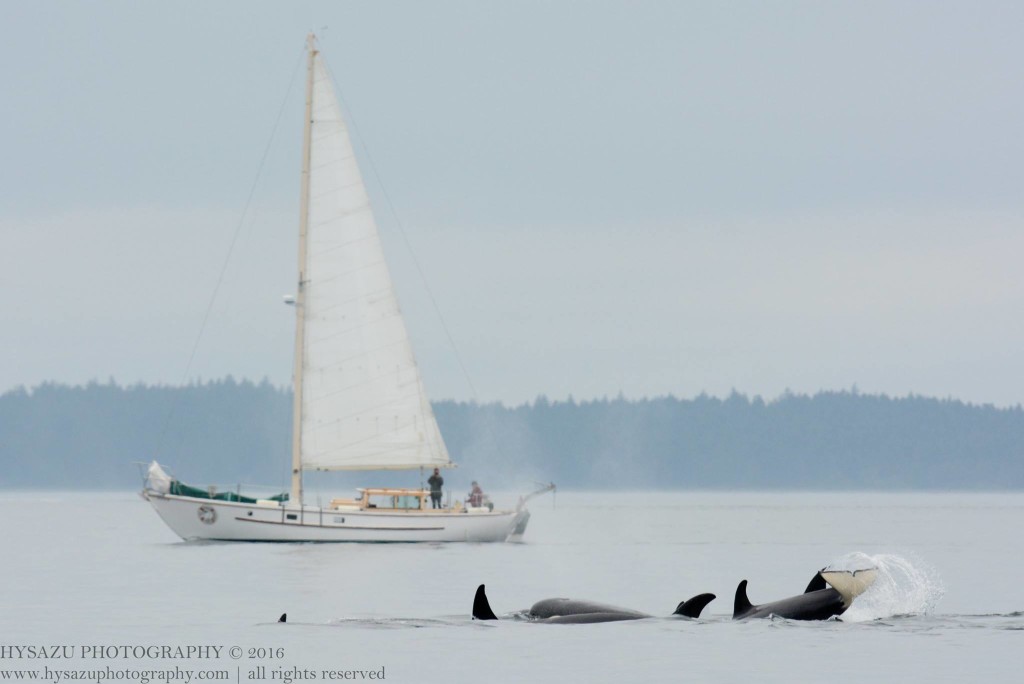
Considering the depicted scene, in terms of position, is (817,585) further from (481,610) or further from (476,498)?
(476,498)

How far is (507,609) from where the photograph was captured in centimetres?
4203

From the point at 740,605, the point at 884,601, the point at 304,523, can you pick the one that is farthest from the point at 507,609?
the point at 304,523

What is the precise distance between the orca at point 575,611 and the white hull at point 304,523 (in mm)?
34814

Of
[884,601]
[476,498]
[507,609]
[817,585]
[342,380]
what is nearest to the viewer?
[817,585]

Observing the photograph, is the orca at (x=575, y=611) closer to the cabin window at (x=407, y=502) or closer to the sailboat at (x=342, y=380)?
the sailboat at (x=342, y=380)

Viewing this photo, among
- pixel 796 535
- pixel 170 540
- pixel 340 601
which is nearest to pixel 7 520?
pixel 170 540

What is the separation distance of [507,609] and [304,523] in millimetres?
30633

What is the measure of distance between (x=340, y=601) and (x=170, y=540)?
4195 centimetres

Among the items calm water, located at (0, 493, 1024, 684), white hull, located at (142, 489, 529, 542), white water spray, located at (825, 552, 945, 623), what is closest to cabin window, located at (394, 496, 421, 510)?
white hull, located at (142, 489, 529, 542)

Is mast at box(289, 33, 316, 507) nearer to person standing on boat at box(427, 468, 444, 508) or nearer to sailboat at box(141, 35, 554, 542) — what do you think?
sailboat at box(141, 35, 554, 542)

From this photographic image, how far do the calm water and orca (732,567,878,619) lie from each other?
0.52 metres

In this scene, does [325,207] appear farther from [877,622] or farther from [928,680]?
[928,680]

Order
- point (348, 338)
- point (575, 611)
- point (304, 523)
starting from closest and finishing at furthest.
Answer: point (575, 611) < point (304, 523) < point (348, 338)

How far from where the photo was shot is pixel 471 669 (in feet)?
97.6
